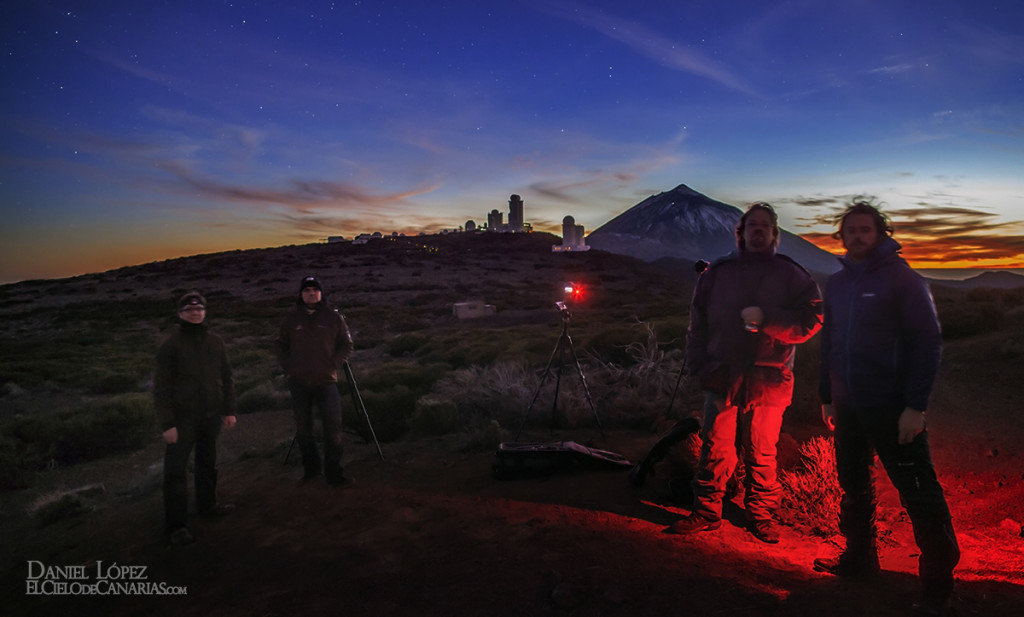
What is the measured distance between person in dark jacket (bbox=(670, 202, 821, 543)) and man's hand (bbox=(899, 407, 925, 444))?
86 cm

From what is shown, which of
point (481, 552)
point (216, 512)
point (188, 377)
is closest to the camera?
point (481, 552)

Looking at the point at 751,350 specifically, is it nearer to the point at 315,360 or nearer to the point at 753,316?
the point at 753,316

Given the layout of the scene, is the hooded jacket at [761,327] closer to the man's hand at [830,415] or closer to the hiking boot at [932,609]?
the man's hand at [830,415]

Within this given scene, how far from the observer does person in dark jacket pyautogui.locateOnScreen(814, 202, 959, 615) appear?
8.48ft

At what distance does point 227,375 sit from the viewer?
4.63 m

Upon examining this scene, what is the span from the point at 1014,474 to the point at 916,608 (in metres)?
3.58

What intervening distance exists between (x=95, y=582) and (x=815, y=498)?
545 centimetres

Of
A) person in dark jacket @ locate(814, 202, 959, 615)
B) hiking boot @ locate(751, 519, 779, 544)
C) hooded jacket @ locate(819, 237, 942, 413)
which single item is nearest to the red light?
hiking boot @ locate(751, 519, 779, 544)

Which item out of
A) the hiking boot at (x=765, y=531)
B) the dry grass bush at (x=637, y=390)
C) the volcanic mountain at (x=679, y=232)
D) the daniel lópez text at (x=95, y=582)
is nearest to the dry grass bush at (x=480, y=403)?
the dry grass bush at (x=637, y=390)

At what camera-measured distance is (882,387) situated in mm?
2686

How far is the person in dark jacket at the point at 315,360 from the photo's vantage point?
203 inches

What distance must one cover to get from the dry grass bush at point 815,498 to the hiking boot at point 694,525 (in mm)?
781

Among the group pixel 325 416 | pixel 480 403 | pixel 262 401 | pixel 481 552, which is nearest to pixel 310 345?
pixel 325 416

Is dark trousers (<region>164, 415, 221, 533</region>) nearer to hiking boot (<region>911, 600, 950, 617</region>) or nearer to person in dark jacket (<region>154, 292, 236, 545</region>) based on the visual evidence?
person in dark jacket (<region>154, 292, 236, 545</region>)
